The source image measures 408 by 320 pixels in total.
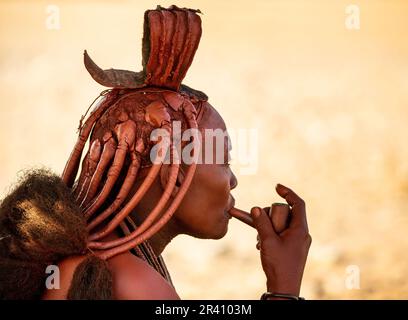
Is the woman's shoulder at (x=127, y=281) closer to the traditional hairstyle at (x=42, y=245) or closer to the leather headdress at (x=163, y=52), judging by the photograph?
the traditional hairstyle at (x=42, y=245)

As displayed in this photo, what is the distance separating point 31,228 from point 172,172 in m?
0.74

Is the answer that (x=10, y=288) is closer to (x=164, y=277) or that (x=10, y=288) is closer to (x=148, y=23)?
(x=164, y=277)

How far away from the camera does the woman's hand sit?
539 cm

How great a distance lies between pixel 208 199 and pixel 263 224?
312 mm

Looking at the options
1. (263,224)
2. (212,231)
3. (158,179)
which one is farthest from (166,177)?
(263,224)

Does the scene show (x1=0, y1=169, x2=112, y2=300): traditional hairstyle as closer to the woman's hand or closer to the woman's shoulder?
the woman's shoulder

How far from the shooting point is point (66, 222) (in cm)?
513

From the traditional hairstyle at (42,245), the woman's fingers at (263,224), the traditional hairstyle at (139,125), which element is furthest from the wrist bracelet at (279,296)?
the traditional hairstyle at (42,245)

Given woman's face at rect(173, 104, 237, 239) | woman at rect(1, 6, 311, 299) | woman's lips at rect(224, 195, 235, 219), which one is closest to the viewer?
woman at rect(1, 6, 311, 299)

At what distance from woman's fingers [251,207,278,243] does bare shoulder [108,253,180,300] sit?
0.55 meters

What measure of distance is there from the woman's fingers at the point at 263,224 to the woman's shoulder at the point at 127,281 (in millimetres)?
552

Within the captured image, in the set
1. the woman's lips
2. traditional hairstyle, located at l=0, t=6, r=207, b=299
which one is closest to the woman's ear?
traditional hairstyle, located at l=0, t=6, r=207, b=299

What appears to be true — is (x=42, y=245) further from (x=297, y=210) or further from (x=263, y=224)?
(x=297, y=210)
